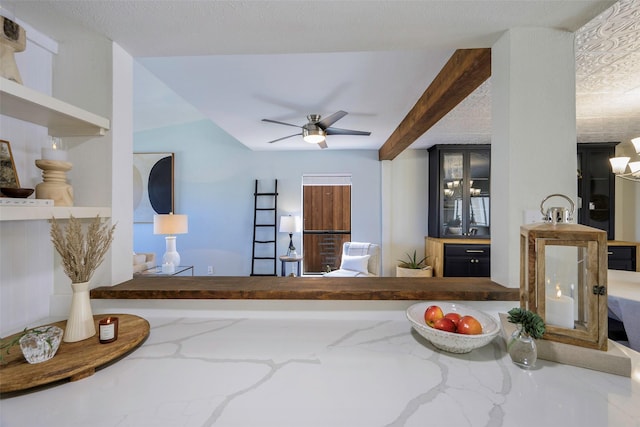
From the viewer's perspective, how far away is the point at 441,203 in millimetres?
3943

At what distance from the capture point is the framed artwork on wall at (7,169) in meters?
0.99

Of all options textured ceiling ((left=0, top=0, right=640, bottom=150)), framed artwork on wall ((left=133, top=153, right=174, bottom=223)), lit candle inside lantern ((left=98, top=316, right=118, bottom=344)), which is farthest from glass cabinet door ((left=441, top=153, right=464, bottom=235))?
framed artwork on wall ((left=133, top=153, right=174, bottom=223))

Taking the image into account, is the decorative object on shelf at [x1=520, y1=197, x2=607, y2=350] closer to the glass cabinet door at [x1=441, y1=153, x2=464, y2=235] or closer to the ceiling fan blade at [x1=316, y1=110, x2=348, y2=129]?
the ceiling fan blade at [x1=316, y1=110, x2=348, y2=129]

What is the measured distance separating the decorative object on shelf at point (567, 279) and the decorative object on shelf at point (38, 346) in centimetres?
155

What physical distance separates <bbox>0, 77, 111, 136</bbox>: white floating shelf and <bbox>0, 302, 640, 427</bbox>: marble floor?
89 centimetres

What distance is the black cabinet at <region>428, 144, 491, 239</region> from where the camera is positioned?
152 inches

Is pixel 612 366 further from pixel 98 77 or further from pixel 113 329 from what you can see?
pixel 98 77

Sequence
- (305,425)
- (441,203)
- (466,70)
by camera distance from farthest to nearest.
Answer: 1. (441,203)
2. (466,70)
3. (305,425)

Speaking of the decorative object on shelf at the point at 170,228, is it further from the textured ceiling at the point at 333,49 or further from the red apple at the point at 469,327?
the red apple at the point at 469,327

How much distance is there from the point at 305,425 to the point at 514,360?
0.69 meters

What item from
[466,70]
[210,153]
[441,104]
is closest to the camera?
[466,70]

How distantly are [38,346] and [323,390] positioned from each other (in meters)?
0.85

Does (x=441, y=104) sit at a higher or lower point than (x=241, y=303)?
higher

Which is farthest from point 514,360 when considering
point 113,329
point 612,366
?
point 113,329
